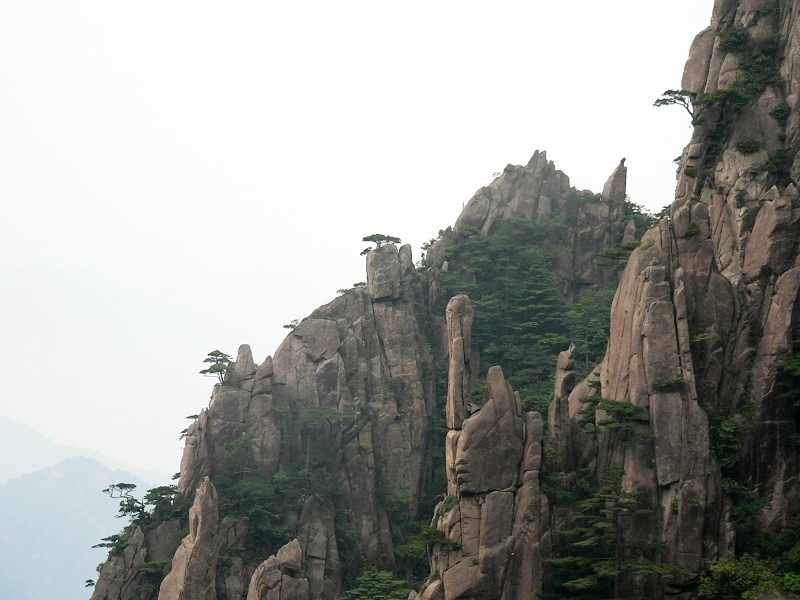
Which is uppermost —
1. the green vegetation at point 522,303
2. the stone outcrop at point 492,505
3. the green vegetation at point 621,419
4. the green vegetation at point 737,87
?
the green vegetation at point 737,87

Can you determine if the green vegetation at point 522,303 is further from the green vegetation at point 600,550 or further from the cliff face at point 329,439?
the green vegetation at point 600,550

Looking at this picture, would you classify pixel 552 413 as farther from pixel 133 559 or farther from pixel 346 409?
pixel 133 559

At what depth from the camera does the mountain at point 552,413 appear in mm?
42250

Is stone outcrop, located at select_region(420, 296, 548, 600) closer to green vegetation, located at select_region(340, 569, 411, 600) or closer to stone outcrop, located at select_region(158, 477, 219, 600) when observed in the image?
green vegetation, located at select_region(340, 569, 411, 600)

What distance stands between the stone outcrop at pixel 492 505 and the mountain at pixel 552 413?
0.32 ft

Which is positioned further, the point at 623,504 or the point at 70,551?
the point at 70,551

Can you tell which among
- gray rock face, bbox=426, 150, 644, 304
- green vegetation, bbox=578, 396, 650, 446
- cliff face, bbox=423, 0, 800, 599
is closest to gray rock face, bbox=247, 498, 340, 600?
cliff face, bbox=423, 0, 800, 599

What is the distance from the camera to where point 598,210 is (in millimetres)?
69438

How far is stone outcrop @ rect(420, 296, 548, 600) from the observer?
4281 cm

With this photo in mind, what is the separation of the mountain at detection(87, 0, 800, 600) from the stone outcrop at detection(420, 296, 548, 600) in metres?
0.10

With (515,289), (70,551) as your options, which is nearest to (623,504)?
(515,289)

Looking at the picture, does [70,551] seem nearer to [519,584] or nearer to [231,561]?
[231,561]

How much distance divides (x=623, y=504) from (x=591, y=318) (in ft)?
73.3

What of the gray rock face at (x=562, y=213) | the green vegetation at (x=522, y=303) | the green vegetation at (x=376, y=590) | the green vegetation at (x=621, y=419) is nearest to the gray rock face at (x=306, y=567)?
the green vegetation at (x=376, y=590)
